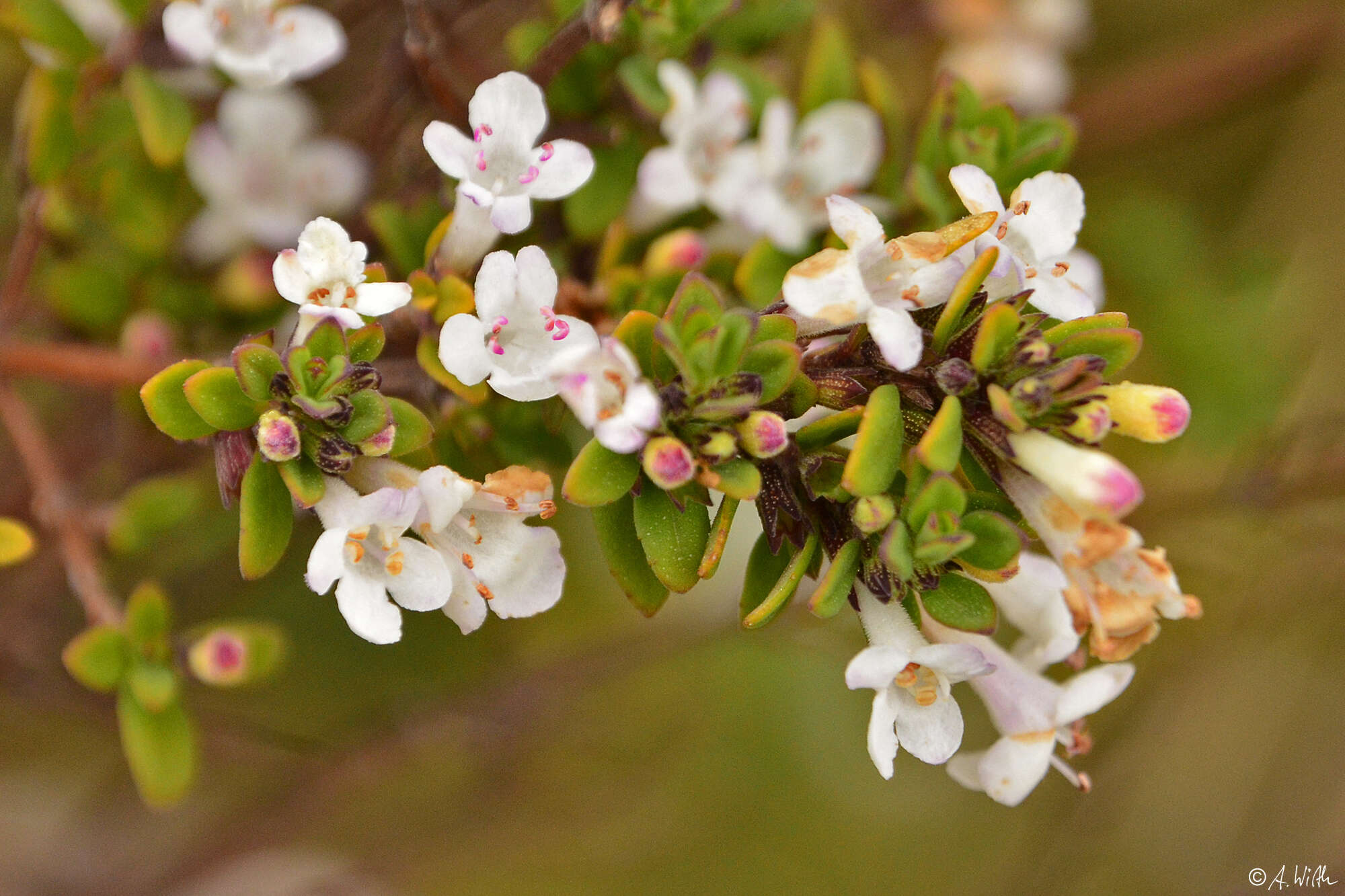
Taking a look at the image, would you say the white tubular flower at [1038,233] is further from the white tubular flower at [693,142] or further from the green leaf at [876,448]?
the white tubular flower at [693,142]

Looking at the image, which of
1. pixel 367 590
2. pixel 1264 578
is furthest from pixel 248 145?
pixel 1264 578

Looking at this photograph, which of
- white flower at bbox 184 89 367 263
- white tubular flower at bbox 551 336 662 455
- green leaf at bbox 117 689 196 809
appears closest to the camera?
white tubular flower at bbox 551 336 662 455

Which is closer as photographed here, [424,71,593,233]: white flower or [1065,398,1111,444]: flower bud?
[1065,398,1111,444]: flower bud

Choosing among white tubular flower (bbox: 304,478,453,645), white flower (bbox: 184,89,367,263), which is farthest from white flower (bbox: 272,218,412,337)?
white flower (bbox: 184,89,367,263)

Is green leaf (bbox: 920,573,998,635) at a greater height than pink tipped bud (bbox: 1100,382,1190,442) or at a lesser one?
lesser

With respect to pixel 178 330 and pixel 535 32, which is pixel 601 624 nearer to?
pixel 178 330

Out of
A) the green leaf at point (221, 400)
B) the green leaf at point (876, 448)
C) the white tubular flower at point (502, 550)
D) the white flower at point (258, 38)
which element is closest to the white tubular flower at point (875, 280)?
the green leaf at point (876, 448)

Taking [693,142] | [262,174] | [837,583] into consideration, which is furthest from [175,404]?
[262,174]

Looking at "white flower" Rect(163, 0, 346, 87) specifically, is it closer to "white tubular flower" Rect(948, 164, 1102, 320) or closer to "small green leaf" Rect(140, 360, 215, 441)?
"small green leaf" Rect(140, 360, 215, 441)
